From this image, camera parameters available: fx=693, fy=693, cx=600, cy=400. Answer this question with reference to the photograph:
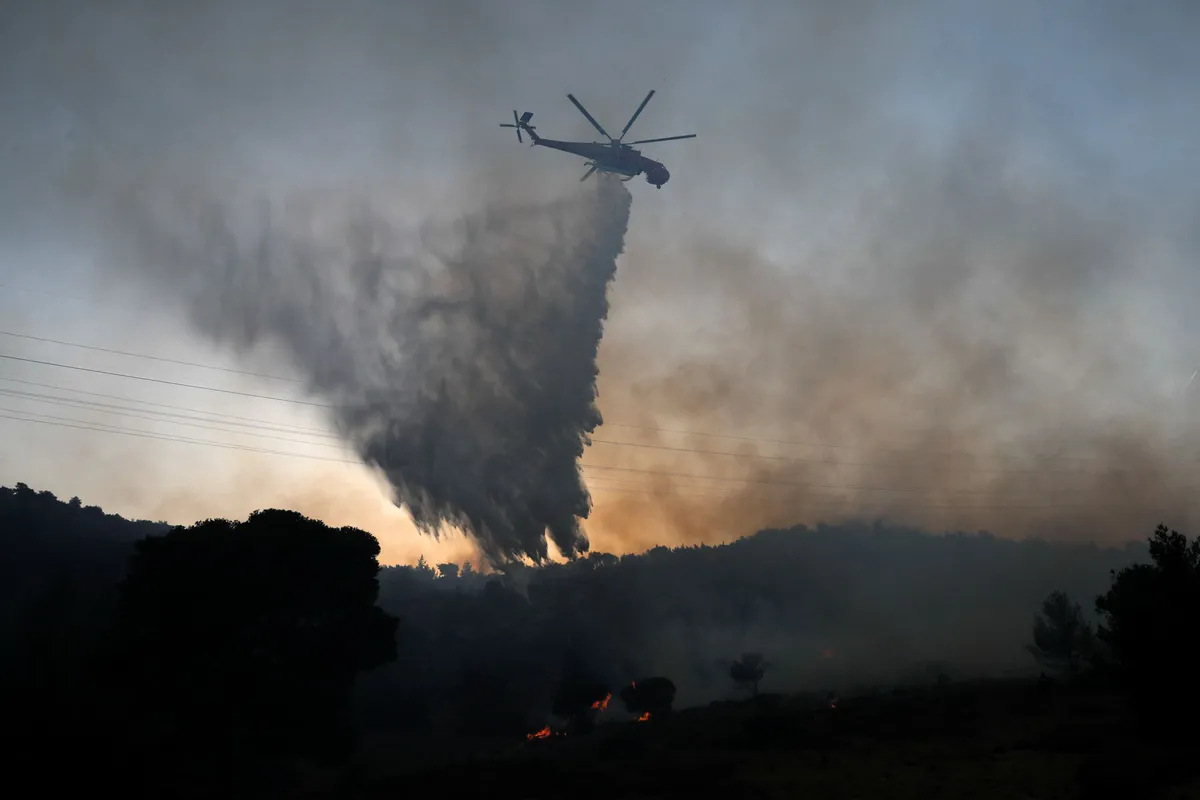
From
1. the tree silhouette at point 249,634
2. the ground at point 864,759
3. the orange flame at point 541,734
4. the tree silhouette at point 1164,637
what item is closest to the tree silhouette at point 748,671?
the orange flame at point 541,734

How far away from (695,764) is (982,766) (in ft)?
86.0

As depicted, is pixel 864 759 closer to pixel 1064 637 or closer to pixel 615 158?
pixel 615 158

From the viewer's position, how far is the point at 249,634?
2776 inches

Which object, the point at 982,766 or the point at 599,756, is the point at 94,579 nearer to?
the point at 599,756

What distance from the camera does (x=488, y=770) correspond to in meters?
75.1

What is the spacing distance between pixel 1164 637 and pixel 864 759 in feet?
83.8

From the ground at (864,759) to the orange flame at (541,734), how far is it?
19.1 meters

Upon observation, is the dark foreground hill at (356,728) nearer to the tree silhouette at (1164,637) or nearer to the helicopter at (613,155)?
the tree silhouette at (1164,637)

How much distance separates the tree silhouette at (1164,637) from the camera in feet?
169

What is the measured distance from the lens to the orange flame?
122m

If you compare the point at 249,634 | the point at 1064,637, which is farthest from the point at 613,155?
the point at 1064,637

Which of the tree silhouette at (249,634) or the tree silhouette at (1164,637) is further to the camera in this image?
the tree silhouette at (249,634)

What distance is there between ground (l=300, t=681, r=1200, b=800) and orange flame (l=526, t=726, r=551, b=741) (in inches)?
753

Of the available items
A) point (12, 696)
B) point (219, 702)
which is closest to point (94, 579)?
point (12, 696)
